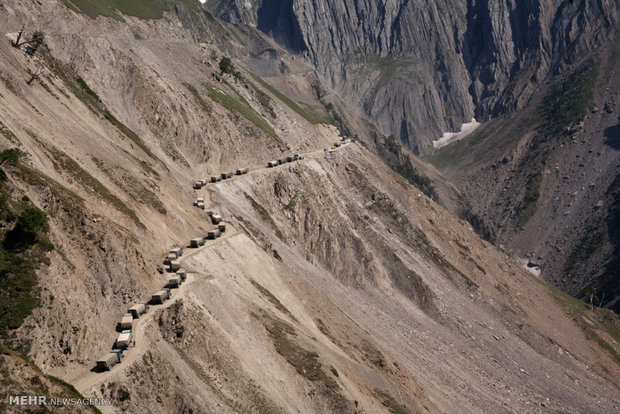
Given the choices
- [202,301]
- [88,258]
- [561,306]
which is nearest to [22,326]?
[88,258]

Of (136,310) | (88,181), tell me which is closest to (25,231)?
(136,310)

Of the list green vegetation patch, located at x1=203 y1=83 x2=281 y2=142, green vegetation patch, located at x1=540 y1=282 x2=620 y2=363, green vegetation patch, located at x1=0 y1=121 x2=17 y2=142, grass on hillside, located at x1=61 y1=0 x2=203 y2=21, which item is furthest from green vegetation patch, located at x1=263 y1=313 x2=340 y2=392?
green vegetation patch, located at x1=540 y1=282 x2=620 y2=363

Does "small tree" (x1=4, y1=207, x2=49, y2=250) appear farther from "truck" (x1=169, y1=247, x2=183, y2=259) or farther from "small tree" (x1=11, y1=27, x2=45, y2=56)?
"small tree" (x1=11, y1=27, x2=45, y2=56)

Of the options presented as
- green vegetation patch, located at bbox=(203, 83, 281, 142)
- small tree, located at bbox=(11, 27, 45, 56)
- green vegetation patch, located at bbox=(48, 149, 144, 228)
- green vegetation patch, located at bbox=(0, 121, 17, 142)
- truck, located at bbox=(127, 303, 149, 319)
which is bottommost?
truck, located at bbox=(127, 303, 149, 319)

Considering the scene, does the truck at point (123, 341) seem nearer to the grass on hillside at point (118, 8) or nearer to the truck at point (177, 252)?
the truck at point (177, 252)

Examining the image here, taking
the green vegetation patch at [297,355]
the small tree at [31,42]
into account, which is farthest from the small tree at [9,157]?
the small tree at [31,42]
